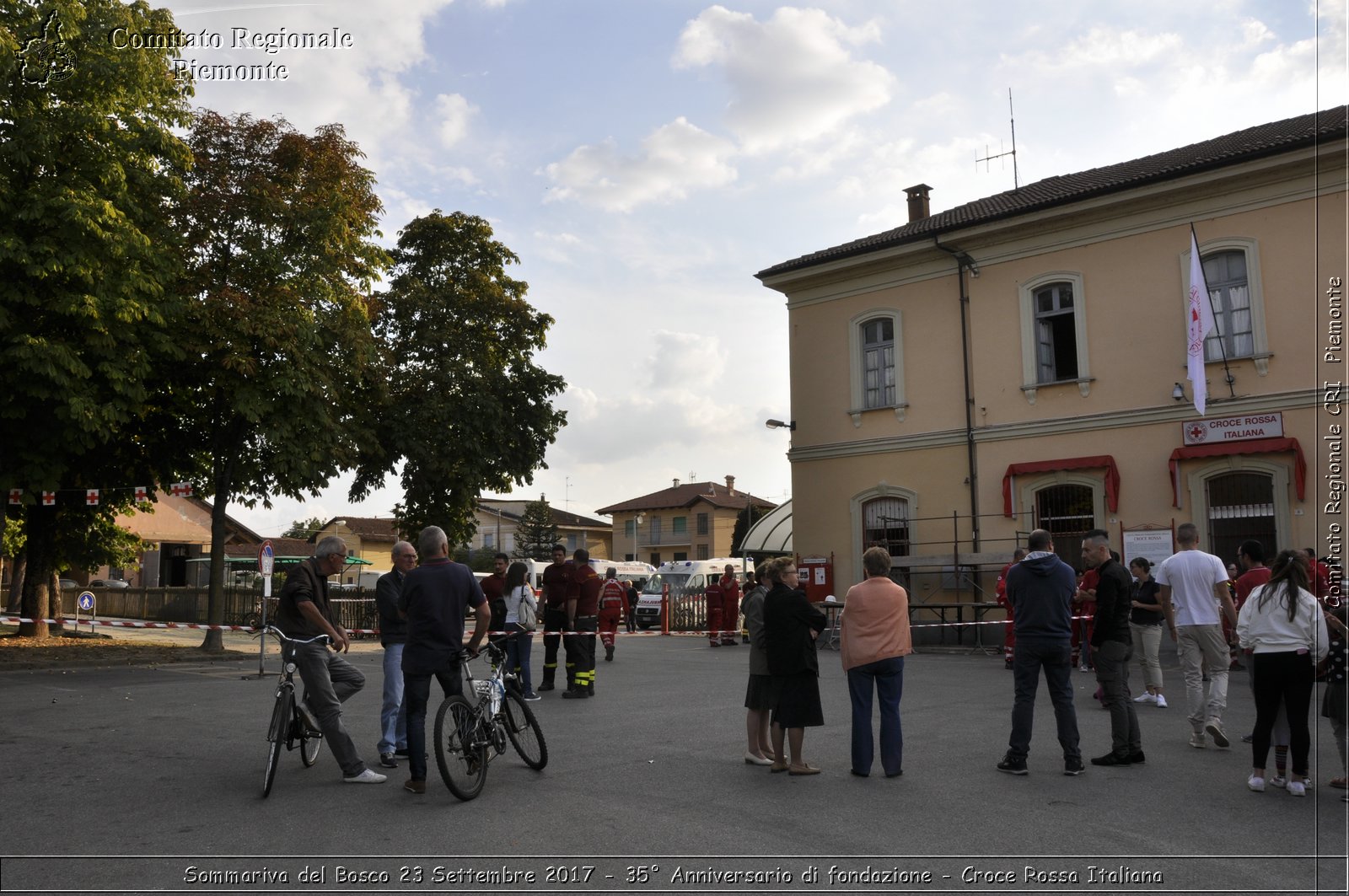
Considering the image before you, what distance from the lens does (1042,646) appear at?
8.11 metres

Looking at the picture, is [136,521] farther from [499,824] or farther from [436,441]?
[499,824]

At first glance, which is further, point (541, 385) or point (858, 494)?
point (541, 385)

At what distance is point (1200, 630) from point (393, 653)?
23.0 feet

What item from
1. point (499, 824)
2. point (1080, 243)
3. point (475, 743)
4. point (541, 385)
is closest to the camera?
point (499, 824)

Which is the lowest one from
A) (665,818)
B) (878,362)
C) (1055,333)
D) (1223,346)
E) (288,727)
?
(665,818)

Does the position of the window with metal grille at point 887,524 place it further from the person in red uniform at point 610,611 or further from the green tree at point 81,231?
the green tree at point 81,231

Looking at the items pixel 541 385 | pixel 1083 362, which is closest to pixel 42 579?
pixel 541 385

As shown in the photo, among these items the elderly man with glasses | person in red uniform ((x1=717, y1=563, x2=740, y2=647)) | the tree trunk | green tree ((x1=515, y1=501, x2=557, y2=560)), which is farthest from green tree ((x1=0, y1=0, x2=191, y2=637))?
green tree ((x1=515, y1=501, x2=557, y2=560))

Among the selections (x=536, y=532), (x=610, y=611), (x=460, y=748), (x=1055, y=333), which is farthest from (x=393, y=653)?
(x=536, y=532)

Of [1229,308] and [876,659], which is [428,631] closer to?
[876,659]

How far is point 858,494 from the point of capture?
82.0 ft

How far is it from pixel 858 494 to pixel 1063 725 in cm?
1704

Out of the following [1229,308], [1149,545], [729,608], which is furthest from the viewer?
[729,608]

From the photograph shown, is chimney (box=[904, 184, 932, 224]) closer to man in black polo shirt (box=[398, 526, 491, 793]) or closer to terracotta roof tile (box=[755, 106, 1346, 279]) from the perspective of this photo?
terracotta roof tile (box=[755, 106, 1346, 279])
